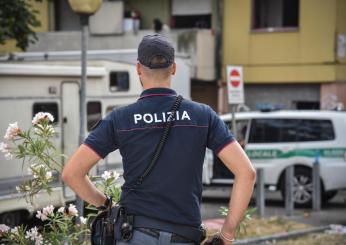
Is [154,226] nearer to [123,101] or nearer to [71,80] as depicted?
[71,80]

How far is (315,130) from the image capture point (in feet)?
44.7

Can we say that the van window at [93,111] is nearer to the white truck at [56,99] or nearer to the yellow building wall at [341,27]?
the white truck at [56,99]

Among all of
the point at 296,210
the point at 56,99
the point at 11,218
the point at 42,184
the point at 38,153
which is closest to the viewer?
the point at 38,153

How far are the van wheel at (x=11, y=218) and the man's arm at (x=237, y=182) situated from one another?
6.71 m

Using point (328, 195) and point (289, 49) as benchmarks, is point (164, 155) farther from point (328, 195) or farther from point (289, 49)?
point (289, 49)

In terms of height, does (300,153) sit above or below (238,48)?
below

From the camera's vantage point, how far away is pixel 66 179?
354 centimetres

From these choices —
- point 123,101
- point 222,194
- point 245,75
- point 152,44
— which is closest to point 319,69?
point 245,75

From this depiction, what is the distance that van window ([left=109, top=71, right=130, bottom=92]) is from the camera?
39.2ft

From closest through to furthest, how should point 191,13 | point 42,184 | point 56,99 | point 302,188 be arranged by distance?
point 42,184
point 56,99
point 302,188
point 191,13

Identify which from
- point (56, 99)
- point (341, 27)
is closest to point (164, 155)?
point (56, 99)

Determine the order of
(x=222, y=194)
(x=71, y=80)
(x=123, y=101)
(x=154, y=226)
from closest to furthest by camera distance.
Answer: (x=154, y=226)
(x=71, y=80)
(x=123, y=101)
(x=222, y=194)

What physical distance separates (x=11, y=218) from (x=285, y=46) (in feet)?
45.0

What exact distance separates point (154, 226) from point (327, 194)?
11140mm
